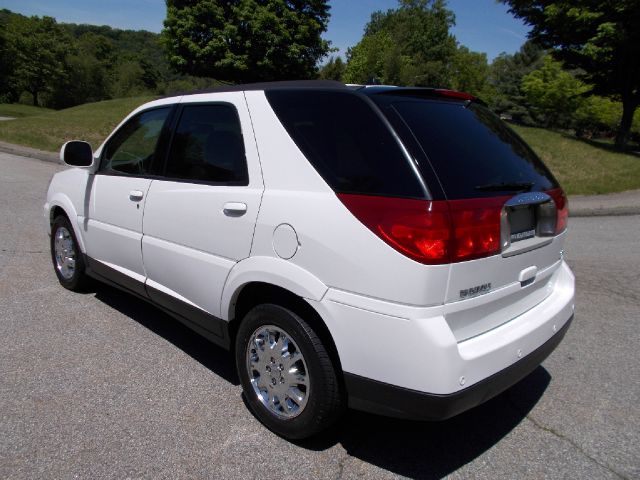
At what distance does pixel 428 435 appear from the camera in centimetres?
278

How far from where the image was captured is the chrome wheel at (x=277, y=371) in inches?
99.7

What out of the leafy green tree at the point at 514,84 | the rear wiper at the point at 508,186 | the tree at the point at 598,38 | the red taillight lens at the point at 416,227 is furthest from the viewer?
the leafy green tree at the point at 514,84

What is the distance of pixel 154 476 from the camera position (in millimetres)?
2354

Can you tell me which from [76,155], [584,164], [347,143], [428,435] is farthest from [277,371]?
[584,164]

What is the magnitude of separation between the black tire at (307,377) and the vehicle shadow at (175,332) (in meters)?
0.69

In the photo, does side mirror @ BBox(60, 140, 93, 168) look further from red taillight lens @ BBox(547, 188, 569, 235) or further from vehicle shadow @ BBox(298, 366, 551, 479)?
red taillight lens @ BBox(547, 188, 569, 235)

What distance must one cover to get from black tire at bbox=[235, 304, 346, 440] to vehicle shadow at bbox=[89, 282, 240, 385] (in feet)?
2.25

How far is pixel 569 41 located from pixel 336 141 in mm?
21919

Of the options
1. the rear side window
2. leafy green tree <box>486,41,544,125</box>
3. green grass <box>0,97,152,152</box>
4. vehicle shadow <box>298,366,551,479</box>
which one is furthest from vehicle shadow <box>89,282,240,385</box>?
leafy green tree <box>486,41,544,125</box>

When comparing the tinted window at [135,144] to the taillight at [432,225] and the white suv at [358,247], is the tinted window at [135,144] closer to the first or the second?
the white suv at [358,247]

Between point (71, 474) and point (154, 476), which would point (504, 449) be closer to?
point (154, 476)

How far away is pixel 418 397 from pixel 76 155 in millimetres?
3343

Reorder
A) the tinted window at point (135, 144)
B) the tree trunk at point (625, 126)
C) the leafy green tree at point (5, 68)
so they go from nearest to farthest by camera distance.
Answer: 1. the tinted window at point (135, 144)
2. the tree trunk at point (625, 126)
3. the leafy green tree at point (5, 68)

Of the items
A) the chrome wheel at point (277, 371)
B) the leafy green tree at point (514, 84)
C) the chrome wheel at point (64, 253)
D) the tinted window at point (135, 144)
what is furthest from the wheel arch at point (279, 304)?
the leafy green tree at point (514, 84)
